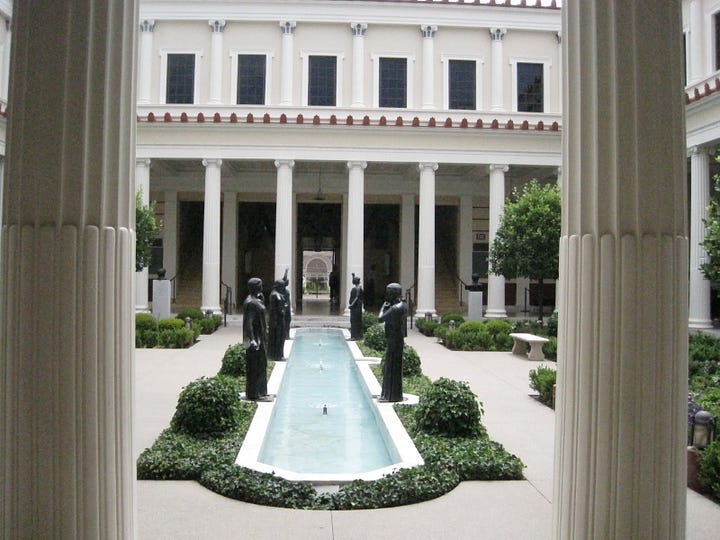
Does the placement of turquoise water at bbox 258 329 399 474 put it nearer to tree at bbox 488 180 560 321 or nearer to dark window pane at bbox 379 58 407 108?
tree at bbox 488 180 560 321

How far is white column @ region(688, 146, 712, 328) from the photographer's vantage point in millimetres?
20922

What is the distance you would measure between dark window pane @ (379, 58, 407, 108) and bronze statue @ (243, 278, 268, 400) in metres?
20.7

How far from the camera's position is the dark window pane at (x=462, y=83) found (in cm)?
2888

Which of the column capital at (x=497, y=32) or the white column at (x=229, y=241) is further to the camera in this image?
the white column at (x=229, y=241)

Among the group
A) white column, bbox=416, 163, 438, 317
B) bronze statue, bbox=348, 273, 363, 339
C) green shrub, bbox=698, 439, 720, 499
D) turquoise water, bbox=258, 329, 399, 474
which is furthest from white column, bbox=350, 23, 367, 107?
green shrub, bbox=698, 439, 720, 499

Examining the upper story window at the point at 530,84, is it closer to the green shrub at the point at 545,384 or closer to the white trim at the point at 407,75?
the white trim at the point at 407,75

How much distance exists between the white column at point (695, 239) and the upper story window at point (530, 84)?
8.97 meters

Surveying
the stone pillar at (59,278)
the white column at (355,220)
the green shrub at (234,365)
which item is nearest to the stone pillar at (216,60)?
the white column at (355,220)

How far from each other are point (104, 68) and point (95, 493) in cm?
191

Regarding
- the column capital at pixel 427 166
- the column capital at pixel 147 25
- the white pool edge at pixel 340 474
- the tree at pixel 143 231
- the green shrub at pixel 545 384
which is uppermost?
the column capital at pixel 147 25

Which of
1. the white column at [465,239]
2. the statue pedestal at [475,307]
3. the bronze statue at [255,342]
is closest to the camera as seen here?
the bronze statue at [255,342]

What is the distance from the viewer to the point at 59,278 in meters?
2.83

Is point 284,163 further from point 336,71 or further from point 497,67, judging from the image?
point 497,67

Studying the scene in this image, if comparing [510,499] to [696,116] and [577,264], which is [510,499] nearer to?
[577,264]
